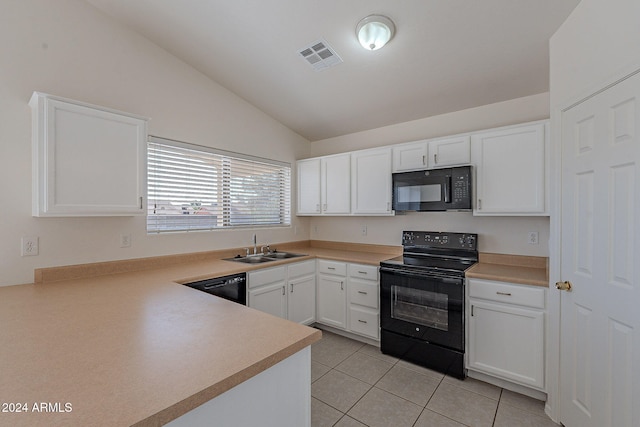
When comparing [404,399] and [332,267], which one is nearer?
[404,399]

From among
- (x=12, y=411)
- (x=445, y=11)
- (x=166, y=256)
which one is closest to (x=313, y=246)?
(x=166, y=256)

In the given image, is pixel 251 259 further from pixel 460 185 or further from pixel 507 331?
pixel 507 331

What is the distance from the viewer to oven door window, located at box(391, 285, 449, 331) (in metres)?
2.54

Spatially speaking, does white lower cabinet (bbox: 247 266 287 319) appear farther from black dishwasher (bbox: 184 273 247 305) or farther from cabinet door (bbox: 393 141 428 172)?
cabinet door (bbox: 393 141 428 172)

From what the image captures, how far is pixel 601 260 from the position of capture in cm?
162

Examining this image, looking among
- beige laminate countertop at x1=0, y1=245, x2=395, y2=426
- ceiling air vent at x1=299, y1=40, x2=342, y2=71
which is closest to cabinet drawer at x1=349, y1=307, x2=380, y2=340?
beige laminate countertop at x1=0, y1=245, x2=395, y2=426

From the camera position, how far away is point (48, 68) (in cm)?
211

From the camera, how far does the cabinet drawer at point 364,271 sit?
9.84 feet

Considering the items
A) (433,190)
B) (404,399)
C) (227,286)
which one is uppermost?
(433,190)

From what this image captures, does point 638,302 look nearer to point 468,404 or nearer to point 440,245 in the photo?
point 468,404

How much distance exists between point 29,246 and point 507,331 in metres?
3.57

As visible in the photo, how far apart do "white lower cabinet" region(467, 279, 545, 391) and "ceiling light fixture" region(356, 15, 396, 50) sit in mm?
2052

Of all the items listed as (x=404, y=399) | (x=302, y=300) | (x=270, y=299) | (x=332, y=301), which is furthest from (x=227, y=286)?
(x=404, y=399)

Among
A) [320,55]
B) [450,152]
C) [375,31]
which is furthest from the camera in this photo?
[450,152]
